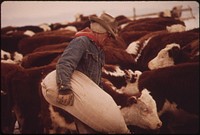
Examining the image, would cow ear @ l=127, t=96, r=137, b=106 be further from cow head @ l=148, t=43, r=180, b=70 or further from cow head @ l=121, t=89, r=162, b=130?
cow head @ l=148, t=43, r=180, b=70

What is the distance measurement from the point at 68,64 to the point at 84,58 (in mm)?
228

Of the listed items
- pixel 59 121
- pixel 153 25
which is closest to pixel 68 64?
pixel 59 121

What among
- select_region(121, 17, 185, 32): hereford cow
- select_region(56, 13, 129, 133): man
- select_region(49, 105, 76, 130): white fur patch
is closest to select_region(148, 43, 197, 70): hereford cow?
select_region(49, 105, 76, 130): white fur patch

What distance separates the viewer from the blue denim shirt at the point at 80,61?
1.95 meters

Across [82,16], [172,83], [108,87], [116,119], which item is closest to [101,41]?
[116,119]

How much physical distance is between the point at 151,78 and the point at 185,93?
0.45 m

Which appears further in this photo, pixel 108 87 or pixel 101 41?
pixel 108 87

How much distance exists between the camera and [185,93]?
383 cm

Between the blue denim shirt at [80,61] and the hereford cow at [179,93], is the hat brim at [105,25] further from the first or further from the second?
the hereford cow at [179,93]

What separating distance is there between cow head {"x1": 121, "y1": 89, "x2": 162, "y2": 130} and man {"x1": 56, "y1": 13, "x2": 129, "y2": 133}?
3.27ft

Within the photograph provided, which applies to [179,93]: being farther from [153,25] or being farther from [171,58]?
[153,25]

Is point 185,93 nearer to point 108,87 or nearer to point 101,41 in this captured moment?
point 108,87

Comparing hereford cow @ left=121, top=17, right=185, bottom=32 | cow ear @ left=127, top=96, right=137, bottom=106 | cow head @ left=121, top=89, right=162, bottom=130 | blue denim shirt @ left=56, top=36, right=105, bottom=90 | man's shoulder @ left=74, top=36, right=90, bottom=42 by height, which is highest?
man's shoulder @ left=74, top=36, right=90, bottom=42

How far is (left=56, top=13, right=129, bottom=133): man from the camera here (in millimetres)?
1947
